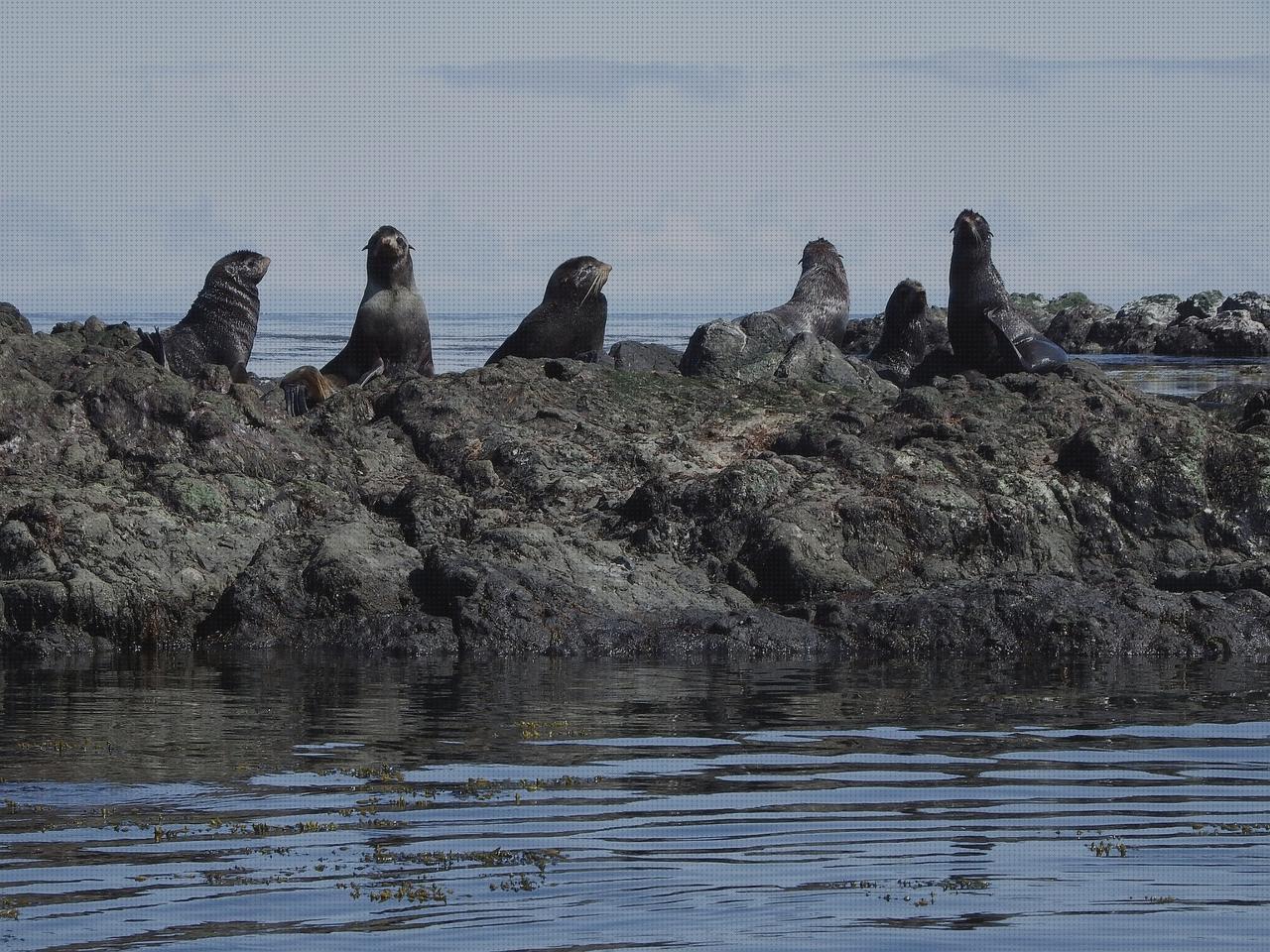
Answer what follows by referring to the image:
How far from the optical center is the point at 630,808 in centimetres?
738

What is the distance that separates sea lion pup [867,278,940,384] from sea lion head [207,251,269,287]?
9.28 metres

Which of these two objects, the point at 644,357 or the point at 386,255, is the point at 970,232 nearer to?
the point at 644,357

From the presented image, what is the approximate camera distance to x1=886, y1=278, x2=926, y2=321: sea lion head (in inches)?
1035

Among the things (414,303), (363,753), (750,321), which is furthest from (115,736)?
(750,321)

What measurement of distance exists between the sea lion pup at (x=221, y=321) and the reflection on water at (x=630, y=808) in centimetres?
943

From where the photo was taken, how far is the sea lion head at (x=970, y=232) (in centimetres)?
2234

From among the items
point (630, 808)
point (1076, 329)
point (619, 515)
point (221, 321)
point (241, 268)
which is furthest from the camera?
point (1076, 329)

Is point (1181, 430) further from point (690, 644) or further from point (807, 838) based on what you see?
point (807, 838)

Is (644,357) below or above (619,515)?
above

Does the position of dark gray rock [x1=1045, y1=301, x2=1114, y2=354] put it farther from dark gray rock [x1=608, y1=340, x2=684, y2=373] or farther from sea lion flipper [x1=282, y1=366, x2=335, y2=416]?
sea lion flipper [x1=282, y1=366, x2=335, y2=416]

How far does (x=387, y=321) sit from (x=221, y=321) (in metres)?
1.87

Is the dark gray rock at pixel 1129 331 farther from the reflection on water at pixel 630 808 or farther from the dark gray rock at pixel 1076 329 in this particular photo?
the reflection on water at pixel 630 808

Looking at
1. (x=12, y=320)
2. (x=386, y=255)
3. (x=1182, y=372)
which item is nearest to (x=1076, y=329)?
(x=1182, y=372)

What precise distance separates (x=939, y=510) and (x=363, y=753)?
265 inches
